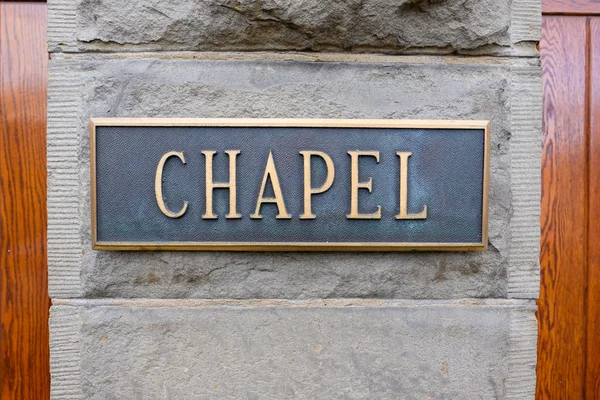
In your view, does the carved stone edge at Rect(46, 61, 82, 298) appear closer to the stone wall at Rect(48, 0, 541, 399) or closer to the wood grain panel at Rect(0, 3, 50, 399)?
the stone wall at Rect(48, 0, 541, 399)

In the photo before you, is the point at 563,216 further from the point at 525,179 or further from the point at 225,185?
the point at 225,185

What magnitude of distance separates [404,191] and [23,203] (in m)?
1.17

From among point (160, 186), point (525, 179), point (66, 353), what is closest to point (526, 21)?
point (525, 179)

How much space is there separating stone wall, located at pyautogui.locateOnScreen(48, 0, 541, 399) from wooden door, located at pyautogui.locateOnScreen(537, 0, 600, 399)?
433 millimetres

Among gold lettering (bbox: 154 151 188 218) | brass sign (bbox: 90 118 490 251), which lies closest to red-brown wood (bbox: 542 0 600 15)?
brass sign (bbox: 90 118 490 251)

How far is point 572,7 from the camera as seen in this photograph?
1369 millimetres

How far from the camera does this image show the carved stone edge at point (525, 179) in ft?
3.40

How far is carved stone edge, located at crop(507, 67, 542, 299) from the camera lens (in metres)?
1.04

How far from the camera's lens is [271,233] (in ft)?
3.31

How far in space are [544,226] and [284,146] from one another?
94 cm

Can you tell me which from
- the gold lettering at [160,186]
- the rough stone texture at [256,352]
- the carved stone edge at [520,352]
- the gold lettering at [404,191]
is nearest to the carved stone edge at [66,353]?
the rough stone texture at [256,352]

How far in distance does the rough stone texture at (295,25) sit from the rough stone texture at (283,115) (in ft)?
0.16

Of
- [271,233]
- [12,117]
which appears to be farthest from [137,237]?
[12,117]

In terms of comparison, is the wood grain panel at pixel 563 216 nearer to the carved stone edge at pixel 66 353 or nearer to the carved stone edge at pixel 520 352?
the carved stone edge at pixel 520 352
